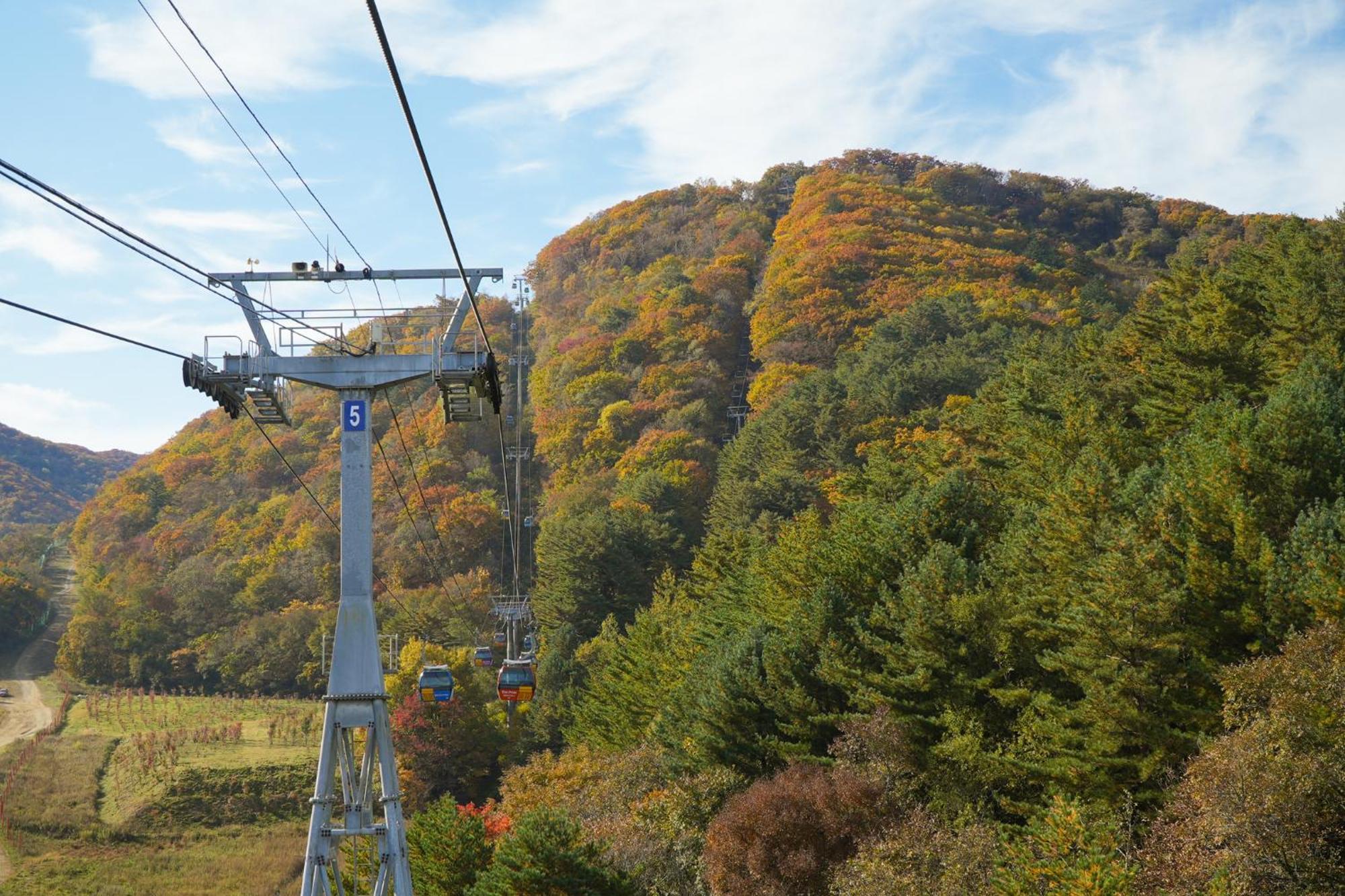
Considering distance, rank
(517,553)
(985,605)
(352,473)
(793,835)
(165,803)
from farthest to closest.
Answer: (517,553) → (165,803) → (985,605) → (793,835) → (352,473)

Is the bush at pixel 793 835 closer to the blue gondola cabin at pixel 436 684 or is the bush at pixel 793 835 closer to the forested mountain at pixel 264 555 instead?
the blue gondola cabin at pixel 436 684

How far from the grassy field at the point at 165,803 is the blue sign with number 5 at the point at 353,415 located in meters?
31.6

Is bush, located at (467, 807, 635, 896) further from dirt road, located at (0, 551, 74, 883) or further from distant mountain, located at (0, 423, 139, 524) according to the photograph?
distant mountain, located at (0, 423, 139, 524)

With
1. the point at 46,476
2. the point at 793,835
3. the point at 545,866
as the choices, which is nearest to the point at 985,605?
the point at 793,835

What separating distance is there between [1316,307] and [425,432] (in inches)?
2738

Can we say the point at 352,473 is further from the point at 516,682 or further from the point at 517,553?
the point at 517,553

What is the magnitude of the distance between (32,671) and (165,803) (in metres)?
37.4

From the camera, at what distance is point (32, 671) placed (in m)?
81.9

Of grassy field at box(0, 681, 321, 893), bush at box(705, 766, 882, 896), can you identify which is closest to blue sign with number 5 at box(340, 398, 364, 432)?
bush at box(705, 766, 882, 896)

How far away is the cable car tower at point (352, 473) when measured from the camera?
1617 centimetres

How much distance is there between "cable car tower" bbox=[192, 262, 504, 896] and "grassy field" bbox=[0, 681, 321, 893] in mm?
30297

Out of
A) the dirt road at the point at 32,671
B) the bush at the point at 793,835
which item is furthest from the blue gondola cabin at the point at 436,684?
the dirt road at the point at 32,671

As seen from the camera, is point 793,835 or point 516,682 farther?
point 516,682

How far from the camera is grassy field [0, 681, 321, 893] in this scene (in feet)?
146
